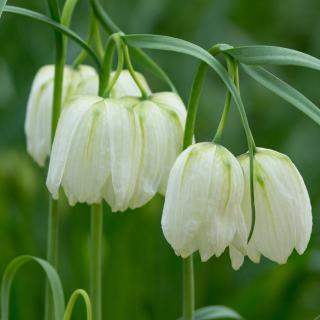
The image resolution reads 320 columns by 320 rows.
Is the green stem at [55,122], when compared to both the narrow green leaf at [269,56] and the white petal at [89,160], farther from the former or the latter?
the narrow green leaf at [269,56]

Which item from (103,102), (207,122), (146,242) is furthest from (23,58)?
(103,102)

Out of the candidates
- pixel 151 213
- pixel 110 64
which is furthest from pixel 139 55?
pixel 151 213

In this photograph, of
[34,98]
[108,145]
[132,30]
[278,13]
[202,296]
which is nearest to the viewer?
[108,145]

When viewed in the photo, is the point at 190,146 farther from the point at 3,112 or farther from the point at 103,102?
the point at 3,112

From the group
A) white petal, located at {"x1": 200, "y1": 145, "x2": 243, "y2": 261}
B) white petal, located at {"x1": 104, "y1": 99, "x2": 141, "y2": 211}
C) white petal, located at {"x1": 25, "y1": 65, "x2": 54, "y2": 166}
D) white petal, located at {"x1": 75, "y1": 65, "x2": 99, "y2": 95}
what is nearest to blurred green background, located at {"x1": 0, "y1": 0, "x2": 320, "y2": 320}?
white petal, located at {"x1": 25, "y1": 65, "x2": 54, "y2": 166}

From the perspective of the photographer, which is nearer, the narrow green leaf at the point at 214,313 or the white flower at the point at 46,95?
the narrow green leaf at the point at 214,313

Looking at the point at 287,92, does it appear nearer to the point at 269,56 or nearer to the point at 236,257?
the point at 269,56

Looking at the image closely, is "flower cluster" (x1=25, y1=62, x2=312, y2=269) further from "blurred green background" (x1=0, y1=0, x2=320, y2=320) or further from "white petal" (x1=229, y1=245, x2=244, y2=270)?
"blurred green background" (x1=0, y1=0, x2=320, y2=320)

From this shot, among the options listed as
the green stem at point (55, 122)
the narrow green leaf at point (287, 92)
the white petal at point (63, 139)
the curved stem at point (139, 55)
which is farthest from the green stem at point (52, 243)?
the narrow green leaf at point (287, 92)
